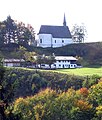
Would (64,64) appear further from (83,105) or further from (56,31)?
(83,105)

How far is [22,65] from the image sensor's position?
80.9m

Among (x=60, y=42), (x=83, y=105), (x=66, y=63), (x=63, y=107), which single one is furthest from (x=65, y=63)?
(x=63, y=107)

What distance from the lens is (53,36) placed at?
106m

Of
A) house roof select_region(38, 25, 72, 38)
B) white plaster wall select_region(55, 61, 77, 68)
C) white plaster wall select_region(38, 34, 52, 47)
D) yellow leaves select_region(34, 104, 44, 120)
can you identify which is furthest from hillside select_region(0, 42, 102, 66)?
yellow leaves select_region(34, 104, 44, 120)

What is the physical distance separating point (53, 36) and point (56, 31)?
2360 millimetres

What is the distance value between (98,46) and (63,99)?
64186mm

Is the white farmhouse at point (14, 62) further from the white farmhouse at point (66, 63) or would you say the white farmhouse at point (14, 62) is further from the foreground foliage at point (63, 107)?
the foreground foliage at point (63, 107)

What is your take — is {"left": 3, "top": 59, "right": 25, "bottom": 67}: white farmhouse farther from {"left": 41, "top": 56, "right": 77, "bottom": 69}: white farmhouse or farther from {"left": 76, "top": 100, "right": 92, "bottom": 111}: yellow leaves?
{"left": 76, "top": 100, "right": 92, "bottom": 111}: yellow leaves

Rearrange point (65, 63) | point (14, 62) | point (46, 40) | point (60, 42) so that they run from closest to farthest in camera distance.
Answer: point (14, 62) → point (65, 63) → point (46, 40) → point (60, 42)

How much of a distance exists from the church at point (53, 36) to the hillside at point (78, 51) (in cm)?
382

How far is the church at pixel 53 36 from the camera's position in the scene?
10569 centimetres

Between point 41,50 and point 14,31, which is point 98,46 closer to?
point 41,50

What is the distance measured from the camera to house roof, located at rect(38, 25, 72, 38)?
349 feet

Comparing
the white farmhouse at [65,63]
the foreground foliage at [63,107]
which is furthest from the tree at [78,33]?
the foreground foliage at [63,107]
